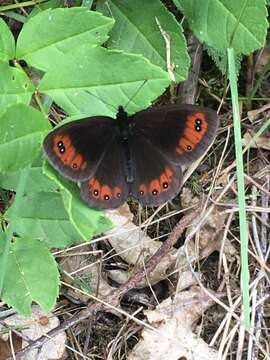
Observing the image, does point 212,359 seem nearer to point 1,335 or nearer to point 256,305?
point 256,305

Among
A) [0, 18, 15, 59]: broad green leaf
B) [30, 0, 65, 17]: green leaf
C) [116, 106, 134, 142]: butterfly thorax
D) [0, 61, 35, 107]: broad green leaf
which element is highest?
[30, 0, 65, 17]: green leaf

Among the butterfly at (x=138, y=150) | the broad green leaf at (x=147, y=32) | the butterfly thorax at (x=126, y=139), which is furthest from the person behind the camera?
the broad green leaf at (x=147, y=32)

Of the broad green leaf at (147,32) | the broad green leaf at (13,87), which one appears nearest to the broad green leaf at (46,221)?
the broad green leaf at (13,87)

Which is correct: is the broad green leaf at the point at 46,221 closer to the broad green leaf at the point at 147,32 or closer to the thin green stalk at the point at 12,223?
the thin green stalk at the point at 12,223

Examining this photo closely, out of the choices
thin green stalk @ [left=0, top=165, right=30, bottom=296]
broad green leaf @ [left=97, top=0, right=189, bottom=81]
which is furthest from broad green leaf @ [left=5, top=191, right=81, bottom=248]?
broad green leaf @ [left=97, top=0, right=189, bottom=81]

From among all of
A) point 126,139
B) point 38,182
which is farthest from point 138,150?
point 38,182

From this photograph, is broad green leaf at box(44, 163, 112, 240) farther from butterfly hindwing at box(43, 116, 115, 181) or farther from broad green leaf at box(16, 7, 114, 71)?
broad green leaf at box(16, 7, 114, 71)

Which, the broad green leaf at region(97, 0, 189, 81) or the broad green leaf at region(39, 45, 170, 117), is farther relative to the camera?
the broad green leaf at region(97, 0, 189, 81)
